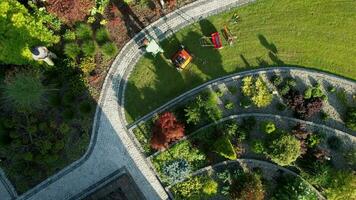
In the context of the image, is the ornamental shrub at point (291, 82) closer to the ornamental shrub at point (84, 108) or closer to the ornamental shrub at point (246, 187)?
the ornamental shrub at point (246, 187)

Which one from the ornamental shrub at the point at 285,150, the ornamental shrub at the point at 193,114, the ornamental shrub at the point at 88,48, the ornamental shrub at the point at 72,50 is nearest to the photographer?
the ornamental shrub at the point at 285,150

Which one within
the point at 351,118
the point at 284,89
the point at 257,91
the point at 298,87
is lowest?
the point at 351,118

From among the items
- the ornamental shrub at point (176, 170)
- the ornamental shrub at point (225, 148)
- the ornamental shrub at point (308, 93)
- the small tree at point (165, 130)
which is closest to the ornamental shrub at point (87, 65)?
the small tree at point (165, 130)

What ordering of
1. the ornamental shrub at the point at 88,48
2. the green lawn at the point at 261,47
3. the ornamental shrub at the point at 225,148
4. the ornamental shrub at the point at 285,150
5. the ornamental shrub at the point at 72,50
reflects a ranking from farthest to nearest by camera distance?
the green lawn at the point at 261,47 → the ornamental shrub at the point at 88,48 → the ornamental shrub at the point at 72,50 → the ornamental shrub at the point at 225,148 → the ornamental shrub at the point at 285,150

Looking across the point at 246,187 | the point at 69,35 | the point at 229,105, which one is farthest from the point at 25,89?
the point at 246,187

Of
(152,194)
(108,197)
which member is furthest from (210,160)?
(108,197)

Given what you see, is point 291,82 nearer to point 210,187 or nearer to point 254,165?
point 254,165
